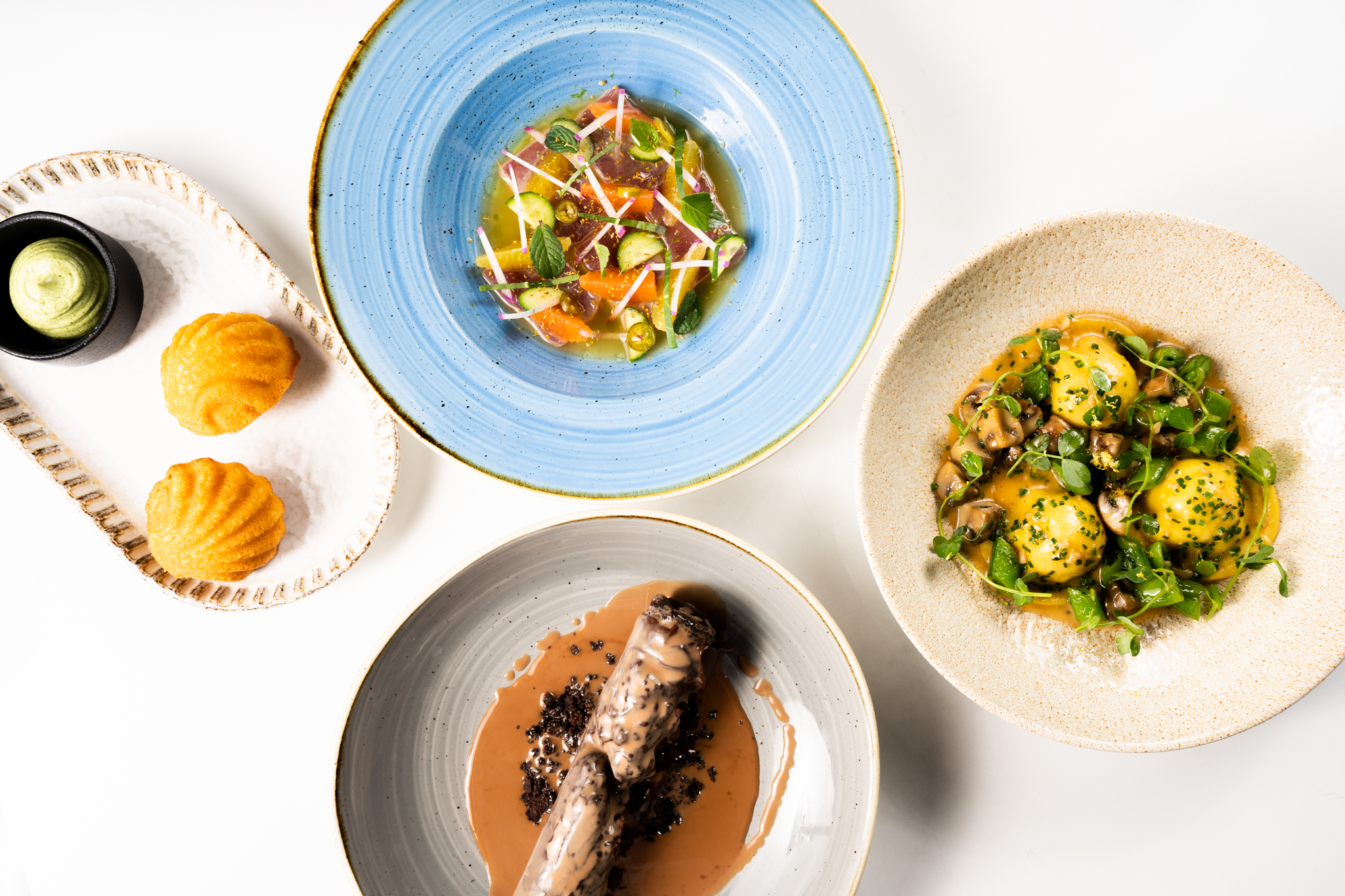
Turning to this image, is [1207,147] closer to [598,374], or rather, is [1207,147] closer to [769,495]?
[769,495]

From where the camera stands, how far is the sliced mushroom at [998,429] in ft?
4.99

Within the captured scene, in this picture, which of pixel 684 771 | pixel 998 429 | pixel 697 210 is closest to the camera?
pixel 998 429

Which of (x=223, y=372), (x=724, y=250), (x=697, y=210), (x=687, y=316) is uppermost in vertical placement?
(x=223, y=372)

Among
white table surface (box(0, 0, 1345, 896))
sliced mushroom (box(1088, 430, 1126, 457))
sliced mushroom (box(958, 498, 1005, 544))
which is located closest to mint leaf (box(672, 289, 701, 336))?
white table surface (box(0, 0, 1345, 896))

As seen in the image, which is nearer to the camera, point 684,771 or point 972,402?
point 972,402

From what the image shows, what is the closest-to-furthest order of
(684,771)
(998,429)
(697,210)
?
(998,429) → (697,210) → (684,771)

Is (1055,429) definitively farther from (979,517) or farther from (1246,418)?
(1246,418)

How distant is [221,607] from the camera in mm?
1753

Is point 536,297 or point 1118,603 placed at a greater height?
point 536,297

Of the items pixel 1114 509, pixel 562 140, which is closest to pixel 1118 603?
pixel 1114 509

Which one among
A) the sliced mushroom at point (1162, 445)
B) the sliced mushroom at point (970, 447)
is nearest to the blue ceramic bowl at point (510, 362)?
the sliced mushroom at point (970, 447)

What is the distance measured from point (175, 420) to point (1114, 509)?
7.72ft

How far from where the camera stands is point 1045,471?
158 cm

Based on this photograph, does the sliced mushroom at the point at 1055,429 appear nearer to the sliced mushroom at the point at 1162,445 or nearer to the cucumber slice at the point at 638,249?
the sliced mushroom at the point at 1162,445
